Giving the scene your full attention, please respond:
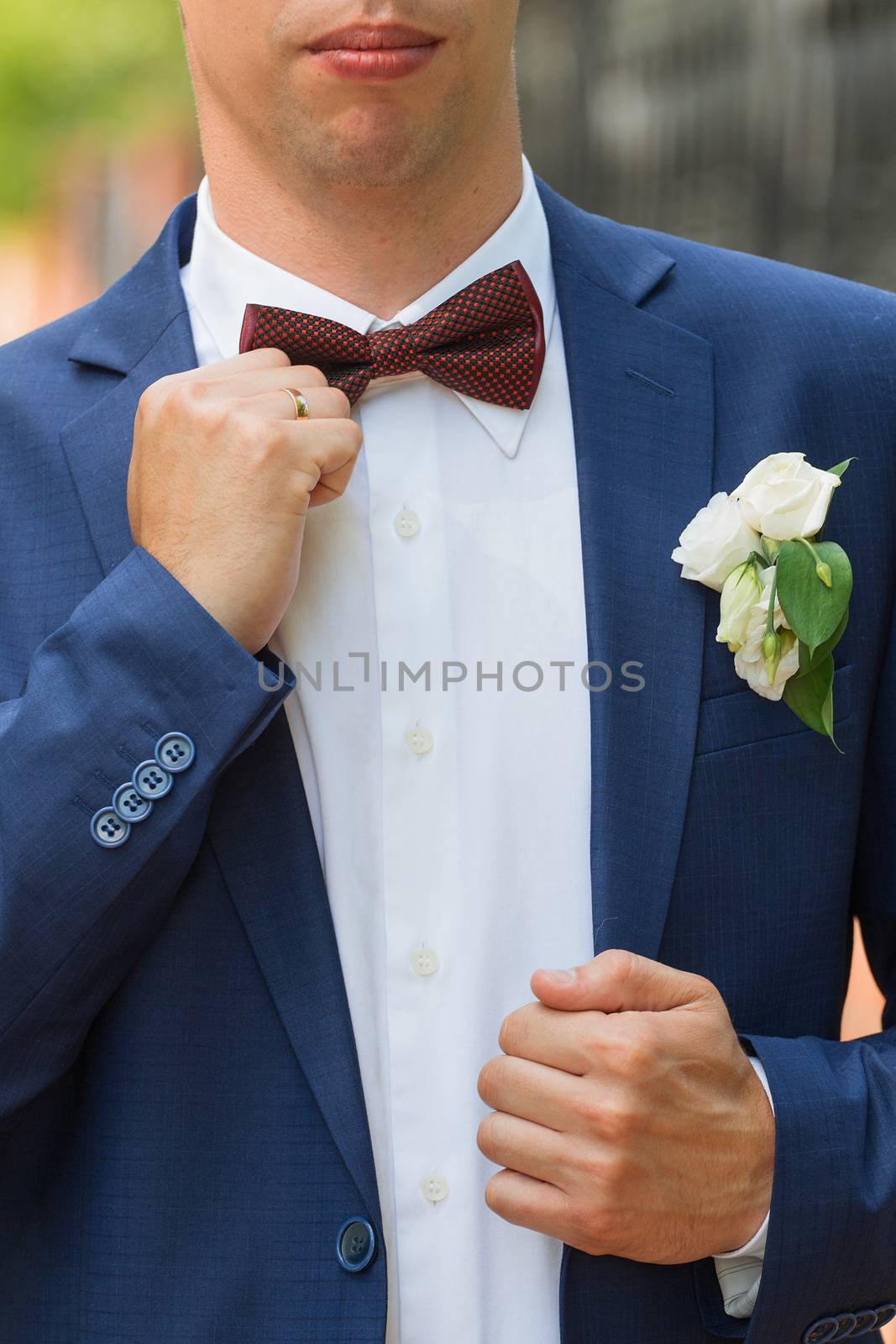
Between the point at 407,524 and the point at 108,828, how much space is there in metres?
0.52

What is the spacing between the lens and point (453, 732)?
1.89 m

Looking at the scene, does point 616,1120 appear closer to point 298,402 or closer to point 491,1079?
point 491,1079

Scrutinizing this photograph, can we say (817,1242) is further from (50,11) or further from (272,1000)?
(50,11)

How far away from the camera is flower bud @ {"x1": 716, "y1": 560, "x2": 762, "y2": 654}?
186 cm

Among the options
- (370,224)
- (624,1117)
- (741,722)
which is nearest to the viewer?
(624,1117)

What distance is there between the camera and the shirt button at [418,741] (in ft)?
6.18

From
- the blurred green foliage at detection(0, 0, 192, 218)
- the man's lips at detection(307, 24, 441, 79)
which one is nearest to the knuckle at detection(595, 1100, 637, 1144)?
the man's lips at detection(307, 24, 441, 79)

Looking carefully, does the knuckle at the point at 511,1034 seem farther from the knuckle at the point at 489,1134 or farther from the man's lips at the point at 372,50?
the man's lips at the point at 372,50

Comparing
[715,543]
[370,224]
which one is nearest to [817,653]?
[715,543]

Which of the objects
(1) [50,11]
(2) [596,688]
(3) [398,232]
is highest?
(3) [398,232]

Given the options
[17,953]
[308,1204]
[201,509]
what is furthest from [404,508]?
[308,1204]

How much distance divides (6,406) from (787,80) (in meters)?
5.17

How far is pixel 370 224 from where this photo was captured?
2018mm

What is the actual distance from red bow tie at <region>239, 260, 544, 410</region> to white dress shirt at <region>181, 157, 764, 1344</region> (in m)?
0.04
